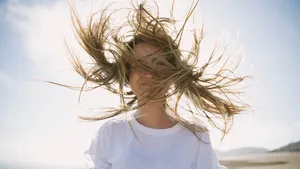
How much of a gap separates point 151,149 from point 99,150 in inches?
17.4

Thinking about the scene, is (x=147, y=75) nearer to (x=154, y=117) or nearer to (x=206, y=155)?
(x=154, y=117)

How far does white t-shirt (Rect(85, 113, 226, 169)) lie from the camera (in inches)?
102

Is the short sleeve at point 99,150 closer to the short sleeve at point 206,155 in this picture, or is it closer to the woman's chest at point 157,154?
the woman's chest at point 157,154

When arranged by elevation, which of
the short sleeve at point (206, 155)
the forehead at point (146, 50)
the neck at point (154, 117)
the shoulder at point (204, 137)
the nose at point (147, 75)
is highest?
the forehead at point (146, 50)

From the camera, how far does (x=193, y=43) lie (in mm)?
2904

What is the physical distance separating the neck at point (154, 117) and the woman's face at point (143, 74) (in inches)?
3.6

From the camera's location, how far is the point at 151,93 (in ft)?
8.69

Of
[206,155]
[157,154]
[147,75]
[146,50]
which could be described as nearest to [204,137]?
[206,155]

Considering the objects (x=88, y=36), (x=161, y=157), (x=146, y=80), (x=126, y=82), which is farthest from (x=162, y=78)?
(x=88, y=36)

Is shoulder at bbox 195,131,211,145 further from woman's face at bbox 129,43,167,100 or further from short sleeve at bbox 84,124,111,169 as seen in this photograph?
short sleeve at bbox 84,124,111,169

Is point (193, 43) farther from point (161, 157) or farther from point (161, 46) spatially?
point (161, 157)

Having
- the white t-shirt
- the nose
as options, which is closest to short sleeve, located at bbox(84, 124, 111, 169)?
the white t-shirt

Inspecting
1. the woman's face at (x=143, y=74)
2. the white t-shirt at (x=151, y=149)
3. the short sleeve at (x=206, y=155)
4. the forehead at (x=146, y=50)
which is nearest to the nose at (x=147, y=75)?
the woman's face at (x=143, y=74)

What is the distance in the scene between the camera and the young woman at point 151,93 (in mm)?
2652
